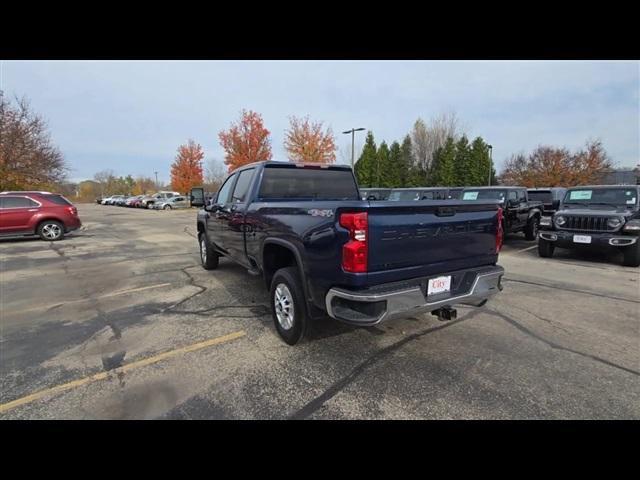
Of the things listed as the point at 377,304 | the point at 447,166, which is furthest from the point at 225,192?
the point at 447,166

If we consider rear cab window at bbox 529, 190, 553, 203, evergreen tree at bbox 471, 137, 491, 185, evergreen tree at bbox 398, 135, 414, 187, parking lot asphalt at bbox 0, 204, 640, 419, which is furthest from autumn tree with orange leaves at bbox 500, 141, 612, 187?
parking lot asphalt at bbox 0, 204, 640, 419

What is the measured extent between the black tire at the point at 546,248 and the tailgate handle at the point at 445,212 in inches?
270

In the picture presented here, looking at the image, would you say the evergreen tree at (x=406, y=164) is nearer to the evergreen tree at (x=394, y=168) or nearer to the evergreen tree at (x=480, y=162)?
the evergreen tree at (x=394, y=168)

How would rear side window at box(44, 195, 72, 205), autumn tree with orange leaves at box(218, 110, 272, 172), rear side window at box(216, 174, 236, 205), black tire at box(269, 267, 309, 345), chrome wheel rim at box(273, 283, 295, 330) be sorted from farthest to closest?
1. autumn tree with orange leaves at box(218, 110, 272, 172)
2. rear side window at box(44, 195, 72, 205)
3. rear side window at box(216, 174, 236, 205)
4. chrome wheel rim at box(273, 283, 295, 330)
5. black tire at box(269, 267, 309, 345)

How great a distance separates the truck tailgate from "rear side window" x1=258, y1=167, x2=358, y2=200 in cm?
213

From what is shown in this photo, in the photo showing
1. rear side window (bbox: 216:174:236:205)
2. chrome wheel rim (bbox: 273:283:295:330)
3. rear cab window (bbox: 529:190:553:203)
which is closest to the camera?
chrome wheel rim (bbox: 273:283:295:330)

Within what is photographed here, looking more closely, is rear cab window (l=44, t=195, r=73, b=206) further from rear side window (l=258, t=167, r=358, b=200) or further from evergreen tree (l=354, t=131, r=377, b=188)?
evergreen tree (l=354, t=131, r=377, b=188)

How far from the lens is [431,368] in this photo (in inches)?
123

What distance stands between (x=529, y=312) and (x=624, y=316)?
1184 mm

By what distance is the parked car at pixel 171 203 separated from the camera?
38184 millimetres

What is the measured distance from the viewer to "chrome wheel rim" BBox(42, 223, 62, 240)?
1222 cm

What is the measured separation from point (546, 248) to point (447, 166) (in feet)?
116

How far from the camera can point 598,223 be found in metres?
7.56
